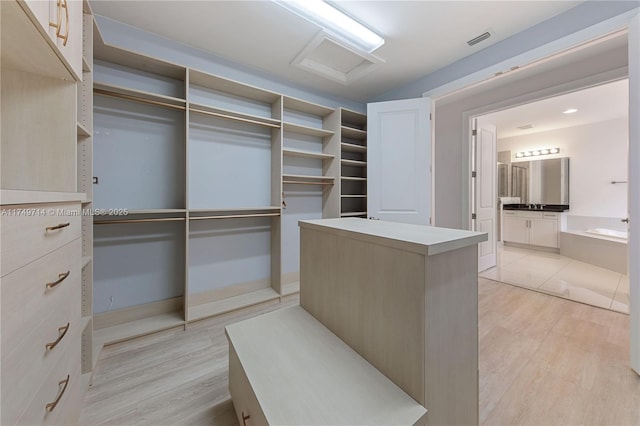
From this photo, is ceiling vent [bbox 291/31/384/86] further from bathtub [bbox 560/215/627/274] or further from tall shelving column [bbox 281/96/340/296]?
bathtub [bbox 560/215/627/274]

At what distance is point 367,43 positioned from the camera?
2.21 m

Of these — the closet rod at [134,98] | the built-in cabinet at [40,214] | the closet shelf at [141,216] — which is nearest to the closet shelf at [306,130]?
the closet rod at [134,98]

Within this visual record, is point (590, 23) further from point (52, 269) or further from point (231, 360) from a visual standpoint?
point (52, 269)

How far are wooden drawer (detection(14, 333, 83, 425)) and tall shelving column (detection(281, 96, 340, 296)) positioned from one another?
1.96m

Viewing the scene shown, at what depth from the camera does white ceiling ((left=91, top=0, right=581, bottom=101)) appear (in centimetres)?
182

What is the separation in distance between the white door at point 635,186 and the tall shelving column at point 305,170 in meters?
2.35

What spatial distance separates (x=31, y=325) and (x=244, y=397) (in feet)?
2.49

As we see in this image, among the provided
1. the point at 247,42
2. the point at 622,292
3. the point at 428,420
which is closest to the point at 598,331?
the point at 622,292

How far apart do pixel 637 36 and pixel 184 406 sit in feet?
11.8

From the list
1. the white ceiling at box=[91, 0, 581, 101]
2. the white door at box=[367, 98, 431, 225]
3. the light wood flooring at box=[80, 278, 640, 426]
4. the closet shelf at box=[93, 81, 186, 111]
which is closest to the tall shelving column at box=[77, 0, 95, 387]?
the light wood flooring at box=[80, 278, 640, 426]

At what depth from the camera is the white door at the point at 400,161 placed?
2.74 m

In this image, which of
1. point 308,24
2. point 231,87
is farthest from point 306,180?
point 308,24

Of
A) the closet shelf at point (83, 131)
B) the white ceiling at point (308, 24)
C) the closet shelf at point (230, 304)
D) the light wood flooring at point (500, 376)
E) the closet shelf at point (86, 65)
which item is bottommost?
the light wood flooring at point (500, 376)

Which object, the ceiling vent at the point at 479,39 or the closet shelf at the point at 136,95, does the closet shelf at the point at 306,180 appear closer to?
the closet shelf at the point at 136,95
